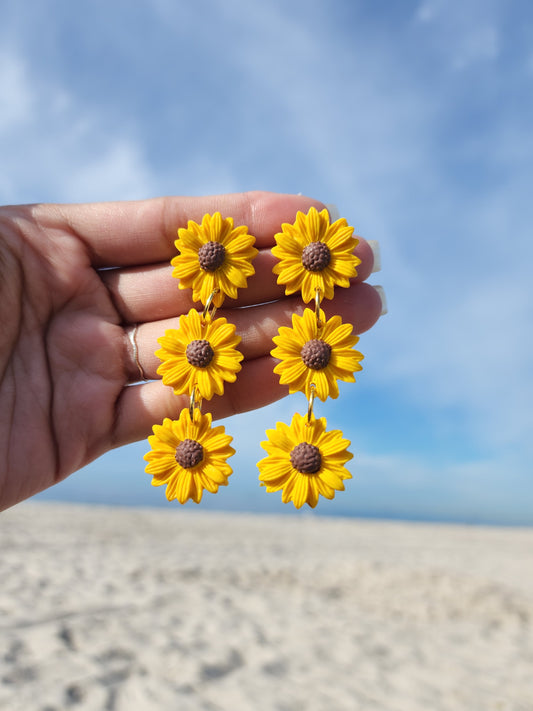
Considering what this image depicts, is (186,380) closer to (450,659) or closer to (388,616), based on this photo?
(450,659)

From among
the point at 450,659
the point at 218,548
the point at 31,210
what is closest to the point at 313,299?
the point at 31,210

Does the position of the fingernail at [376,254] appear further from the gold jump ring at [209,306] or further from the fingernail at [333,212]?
the gold jump ring at [209,306]

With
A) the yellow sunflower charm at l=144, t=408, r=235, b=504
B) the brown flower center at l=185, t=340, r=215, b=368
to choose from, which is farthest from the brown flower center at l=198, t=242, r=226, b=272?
the yellow sunflower charm at l=144, t=408, r=235, b=504

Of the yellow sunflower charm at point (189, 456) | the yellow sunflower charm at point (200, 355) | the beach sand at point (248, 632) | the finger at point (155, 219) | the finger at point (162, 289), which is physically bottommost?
the beach sand at point (248, 632)

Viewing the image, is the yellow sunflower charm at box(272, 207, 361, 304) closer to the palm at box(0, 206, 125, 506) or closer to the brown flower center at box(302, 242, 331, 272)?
the brown flower center at box(302, 242, 331, 272)

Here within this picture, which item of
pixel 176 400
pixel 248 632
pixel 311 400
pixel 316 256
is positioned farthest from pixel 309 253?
pixel 248 632

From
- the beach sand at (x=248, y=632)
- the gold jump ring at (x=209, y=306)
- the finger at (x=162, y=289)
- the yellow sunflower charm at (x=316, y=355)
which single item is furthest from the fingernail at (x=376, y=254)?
the beach sand at (x=248, y=632)
